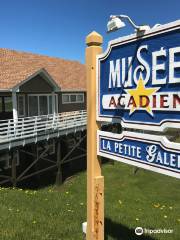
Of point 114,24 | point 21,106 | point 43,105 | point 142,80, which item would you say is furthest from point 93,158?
point 43,105

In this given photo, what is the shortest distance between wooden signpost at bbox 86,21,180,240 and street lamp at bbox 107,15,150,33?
100 mm

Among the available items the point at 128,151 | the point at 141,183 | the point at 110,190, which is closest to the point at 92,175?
the point at 128,151

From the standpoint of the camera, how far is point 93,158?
568 cm

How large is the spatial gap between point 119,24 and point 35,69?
2041cm

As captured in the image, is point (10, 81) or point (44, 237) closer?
point (44, 237)

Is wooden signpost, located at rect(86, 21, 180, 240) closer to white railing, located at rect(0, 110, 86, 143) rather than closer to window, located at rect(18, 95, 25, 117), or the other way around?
white railing, located at rect(0, 110, 86, 143)

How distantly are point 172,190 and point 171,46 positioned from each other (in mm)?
17784

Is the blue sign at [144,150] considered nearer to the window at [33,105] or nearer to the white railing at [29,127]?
the white railing at [29,127]

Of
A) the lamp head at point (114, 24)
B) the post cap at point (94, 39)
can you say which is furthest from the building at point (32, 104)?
the lamp head at point (114, 24)

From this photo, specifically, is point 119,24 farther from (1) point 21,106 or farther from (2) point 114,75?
(1) point 21,106

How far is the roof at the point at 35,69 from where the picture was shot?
75.3 ft

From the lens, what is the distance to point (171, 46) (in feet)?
13.9

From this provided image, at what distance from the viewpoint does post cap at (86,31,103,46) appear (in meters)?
5.56

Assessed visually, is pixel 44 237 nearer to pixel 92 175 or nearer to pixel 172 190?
pixel 92 175
